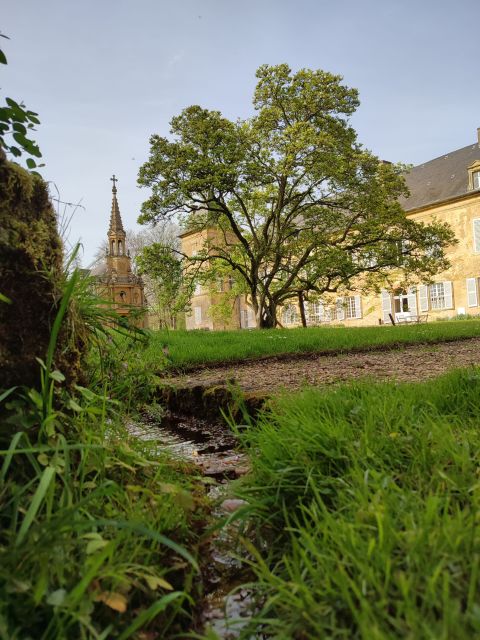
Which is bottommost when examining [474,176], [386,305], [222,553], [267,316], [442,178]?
[222,553]

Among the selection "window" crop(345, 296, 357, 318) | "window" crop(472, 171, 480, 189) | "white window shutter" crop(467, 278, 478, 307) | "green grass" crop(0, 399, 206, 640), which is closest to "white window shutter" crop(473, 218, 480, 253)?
"white window shutter" crop(467, 278, 478, 307)

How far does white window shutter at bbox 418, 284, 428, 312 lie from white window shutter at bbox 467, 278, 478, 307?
282 centimetres

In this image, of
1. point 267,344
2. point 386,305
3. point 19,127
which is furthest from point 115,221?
A: point 19,127

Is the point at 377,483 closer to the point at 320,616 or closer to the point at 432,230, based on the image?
the point at 320,616

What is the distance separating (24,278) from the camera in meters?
1.62

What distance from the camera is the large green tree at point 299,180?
50.5ft

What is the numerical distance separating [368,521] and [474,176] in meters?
33.5

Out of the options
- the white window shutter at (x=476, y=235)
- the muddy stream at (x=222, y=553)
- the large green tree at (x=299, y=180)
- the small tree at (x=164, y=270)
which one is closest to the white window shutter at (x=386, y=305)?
the white window shutter at (x=476, y=235)

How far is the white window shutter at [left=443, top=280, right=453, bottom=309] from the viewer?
100 ft

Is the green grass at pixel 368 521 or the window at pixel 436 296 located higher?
the window at pixel 436 296

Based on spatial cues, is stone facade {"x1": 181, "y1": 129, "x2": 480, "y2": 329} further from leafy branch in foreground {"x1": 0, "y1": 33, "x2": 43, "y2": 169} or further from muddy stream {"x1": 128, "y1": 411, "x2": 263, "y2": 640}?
leafy branch in foreground {"x1": 0, "y1": 33, "x2": 43, "y2": 169}

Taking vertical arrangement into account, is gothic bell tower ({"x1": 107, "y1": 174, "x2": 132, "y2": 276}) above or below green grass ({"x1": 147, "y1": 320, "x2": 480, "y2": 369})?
above

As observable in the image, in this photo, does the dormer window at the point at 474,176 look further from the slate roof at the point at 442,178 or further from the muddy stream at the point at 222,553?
the muddy stream at the point at 222,553

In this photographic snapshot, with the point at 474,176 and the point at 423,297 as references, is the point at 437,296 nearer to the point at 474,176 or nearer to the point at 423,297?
the point at 423,297
